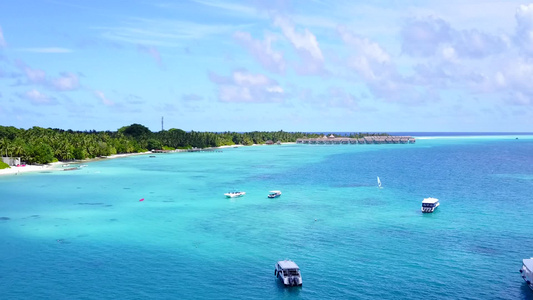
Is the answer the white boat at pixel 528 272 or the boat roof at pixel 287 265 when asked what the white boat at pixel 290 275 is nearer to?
the boat roof at pixel 287 265

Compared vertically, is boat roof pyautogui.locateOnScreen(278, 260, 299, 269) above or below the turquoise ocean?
above

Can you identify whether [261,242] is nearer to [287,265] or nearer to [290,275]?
[287,265]

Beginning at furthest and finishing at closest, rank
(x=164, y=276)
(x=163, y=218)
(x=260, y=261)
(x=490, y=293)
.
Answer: (x=163, y=218), (x=260, y=261), (x=164, y=276), (x=490, y=293)

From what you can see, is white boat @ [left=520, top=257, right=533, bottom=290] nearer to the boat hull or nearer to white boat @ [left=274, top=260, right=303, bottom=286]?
the boat hull

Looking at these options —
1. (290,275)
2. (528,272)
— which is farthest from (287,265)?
(528,272)

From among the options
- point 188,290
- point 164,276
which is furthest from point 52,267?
point 188,290

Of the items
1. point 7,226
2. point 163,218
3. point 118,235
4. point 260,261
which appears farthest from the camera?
point 163,218

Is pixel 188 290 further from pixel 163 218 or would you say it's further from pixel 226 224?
pixel 163 218

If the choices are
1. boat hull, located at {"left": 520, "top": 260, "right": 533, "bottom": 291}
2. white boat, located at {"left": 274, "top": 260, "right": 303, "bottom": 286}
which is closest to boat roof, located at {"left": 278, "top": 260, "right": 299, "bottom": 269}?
white boat, located at {"left": 274, "top": 260, "right": 303, "bottom": 286}
